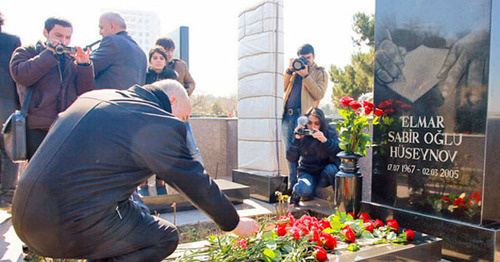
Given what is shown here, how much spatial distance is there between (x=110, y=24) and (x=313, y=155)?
247cm

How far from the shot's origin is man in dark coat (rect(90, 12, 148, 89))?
3289 mm

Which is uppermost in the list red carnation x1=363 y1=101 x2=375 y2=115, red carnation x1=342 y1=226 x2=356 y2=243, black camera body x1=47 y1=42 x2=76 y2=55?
black camera body x1=47 y1=42 x2=76 y2=55

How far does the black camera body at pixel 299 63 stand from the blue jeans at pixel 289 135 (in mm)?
597

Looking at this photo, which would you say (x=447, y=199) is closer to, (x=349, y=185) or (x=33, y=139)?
(x=349, y=185)

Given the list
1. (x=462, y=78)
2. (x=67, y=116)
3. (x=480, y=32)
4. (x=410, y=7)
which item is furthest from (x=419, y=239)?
(x=67, y=116)

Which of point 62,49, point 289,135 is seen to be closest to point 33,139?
point 62,49

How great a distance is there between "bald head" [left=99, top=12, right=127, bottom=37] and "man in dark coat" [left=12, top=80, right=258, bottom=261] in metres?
1.93

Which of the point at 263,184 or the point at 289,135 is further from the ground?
the point at 289,135

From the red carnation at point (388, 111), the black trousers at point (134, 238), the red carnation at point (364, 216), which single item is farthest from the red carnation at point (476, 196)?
the black trousers at point (134, 238)

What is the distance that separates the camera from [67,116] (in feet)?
5.46

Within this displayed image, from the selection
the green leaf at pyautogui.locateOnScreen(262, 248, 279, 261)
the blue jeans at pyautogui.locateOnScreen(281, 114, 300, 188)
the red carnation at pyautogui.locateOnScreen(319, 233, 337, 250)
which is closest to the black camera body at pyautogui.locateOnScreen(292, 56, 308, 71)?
the blue jeans at pyautogui.locateOnScreen(281, 114, 300, 188)

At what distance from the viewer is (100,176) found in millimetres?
1576

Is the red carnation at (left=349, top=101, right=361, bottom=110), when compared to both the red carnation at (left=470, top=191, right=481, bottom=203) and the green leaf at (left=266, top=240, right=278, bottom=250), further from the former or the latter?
the green leaf at (left=266, top=240, right=278, bottom=250)

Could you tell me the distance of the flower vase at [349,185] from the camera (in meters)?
3.13
